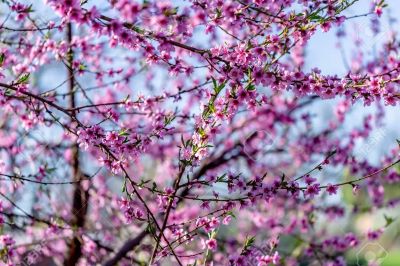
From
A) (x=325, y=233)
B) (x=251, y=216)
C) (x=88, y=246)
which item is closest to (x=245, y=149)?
(x=251, y=216)

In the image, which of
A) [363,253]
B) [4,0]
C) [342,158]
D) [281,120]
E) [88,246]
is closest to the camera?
[4,0]

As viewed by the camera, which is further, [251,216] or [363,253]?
[251,216]

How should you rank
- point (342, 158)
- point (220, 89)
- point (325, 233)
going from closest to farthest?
point (220, 89), point (342, 158), point (325, 233)

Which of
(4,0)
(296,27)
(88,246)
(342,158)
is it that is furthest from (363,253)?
(4,0)

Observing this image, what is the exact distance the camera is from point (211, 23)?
13.2 feet

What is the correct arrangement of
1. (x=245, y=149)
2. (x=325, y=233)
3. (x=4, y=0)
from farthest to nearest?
(x=325, y=233)
(x=245, y=149)
(x=4, y=0)

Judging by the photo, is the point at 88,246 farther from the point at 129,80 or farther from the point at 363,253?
the point at 363,253

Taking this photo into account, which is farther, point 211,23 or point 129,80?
point 129,80

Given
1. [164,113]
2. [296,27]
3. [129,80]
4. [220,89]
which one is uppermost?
[129,80]

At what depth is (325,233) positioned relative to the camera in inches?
450

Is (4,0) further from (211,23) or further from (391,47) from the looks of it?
(391,47)

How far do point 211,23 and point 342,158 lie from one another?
18.1 ft

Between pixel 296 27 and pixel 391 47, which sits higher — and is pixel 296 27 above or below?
Answer: below

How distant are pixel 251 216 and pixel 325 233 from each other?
2.99 metres
